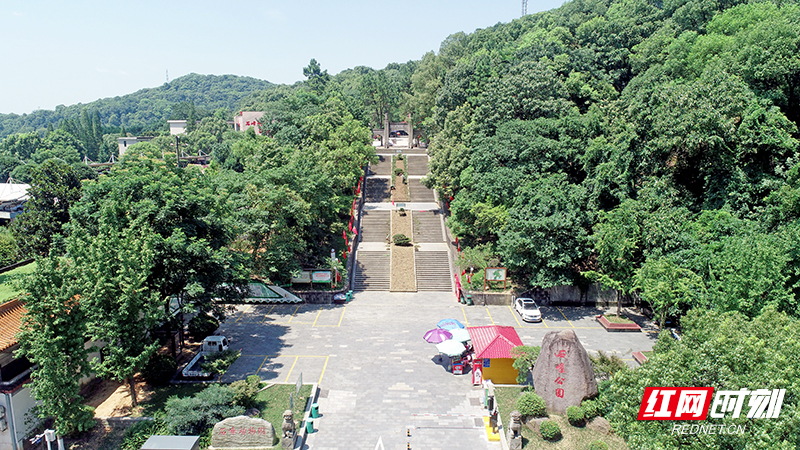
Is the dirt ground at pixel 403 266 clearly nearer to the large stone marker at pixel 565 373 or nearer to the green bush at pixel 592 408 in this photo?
the large stone marker at pixel 565 373

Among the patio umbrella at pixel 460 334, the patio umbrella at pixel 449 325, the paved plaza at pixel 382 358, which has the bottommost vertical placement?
the paved plaza at pixel 382 358

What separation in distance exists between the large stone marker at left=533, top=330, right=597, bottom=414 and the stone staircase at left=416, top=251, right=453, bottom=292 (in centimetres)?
1549

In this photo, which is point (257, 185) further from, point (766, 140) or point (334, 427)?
point (766, 140)

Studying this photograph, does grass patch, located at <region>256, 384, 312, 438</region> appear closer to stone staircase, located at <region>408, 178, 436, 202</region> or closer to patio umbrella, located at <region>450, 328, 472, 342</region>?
patio umbrella, located at <region>450, 328, 472, 342</region>

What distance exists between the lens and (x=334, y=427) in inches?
734

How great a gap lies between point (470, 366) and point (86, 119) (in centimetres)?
11802

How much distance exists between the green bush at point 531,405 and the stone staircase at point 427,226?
23.6 meters

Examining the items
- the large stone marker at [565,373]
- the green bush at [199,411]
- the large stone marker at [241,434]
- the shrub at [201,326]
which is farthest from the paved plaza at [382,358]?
the green bush at [199,411]

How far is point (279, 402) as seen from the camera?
20.2 metres

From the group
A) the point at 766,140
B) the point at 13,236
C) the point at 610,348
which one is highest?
the point at 766,140

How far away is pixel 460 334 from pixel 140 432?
549 inches

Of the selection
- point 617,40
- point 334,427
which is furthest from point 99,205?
point 617,40

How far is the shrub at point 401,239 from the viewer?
131 ft

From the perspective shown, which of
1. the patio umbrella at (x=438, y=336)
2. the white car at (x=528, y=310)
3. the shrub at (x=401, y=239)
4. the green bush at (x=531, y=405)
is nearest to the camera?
the green bush at (x=531, y=405)
